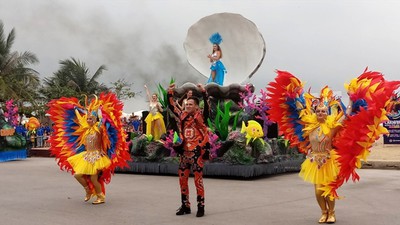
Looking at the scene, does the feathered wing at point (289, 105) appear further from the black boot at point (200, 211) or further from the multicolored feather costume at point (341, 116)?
the black boot at point (200, 211)

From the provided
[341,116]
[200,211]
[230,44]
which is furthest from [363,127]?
[230,44]

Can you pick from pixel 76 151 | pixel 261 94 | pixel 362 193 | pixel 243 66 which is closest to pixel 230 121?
pixel 261 94

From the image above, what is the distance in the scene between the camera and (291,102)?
659 cm

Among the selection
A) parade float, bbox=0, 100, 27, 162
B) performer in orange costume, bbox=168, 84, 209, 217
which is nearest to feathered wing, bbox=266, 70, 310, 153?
performer in orange costume, bbox=168, 84, 209, 217

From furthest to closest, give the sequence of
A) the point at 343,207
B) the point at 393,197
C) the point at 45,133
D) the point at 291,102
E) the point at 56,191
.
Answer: the point at 45,133, the point at 56,191, the point at 393,197, the point at 343,207, the point at 291,102

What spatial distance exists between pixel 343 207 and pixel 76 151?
4.27m

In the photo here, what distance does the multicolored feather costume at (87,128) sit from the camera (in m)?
7.79

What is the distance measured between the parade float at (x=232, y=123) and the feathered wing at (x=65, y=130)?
3.71 metres

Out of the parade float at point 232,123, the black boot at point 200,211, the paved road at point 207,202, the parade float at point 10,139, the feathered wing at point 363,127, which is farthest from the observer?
the parade float at point 10,139

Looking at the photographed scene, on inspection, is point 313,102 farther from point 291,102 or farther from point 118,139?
point 118,139

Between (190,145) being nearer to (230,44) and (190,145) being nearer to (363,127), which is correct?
(363,127)

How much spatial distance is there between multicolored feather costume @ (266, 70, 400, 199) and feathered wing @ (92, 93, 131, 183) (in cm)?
247

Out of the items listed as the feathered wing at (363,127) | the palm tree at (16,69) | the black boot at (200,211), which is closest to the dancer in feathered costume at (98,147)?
the black boot at (200,211)

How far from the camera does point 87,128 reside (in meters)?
7.98
